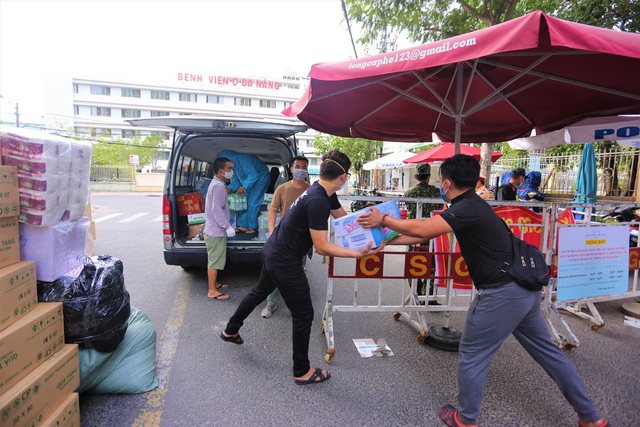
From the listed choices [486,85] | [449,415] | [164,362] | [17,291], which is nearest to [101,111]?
[164,362]

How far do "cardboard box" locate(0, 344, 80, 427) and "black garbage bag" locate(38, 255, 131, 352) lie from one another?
0.47 ft

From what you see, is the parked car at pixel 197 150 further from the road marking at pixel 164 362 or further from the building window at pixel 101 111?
the building window at pixel 101 111

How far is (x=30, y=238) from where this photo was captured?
2.11 metres

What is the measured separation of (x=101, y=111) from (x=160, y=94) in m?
8.57

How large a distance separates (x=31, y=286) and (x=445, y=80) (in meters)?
4.01

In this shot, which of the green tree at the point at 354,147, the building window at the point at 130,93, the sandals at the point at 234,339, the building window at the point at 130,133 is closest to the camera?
the sandals at the point at 234,339

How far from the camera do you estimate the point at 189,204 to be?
554 cm

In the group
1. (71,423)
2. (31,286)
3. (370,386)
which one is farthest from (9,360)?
(370,386)

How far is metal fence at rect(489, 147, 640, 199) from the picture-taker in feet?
25.4

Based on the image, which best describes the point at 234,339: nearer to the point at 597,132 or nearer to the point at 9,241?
the point at 9,241

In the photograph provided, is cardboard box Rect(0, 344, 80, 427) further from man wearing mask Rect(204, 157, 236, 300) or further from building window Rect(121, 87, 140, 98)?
building window Rect(121, 87, 140, 98)

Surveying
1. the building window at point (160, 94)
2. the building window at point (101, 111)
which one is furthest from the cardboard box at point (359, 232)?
the building window at point (101, 111)

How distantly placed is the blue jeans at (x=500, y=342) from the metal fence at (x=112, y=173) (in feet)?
112

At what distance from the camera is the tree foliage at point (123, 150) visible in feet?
130
